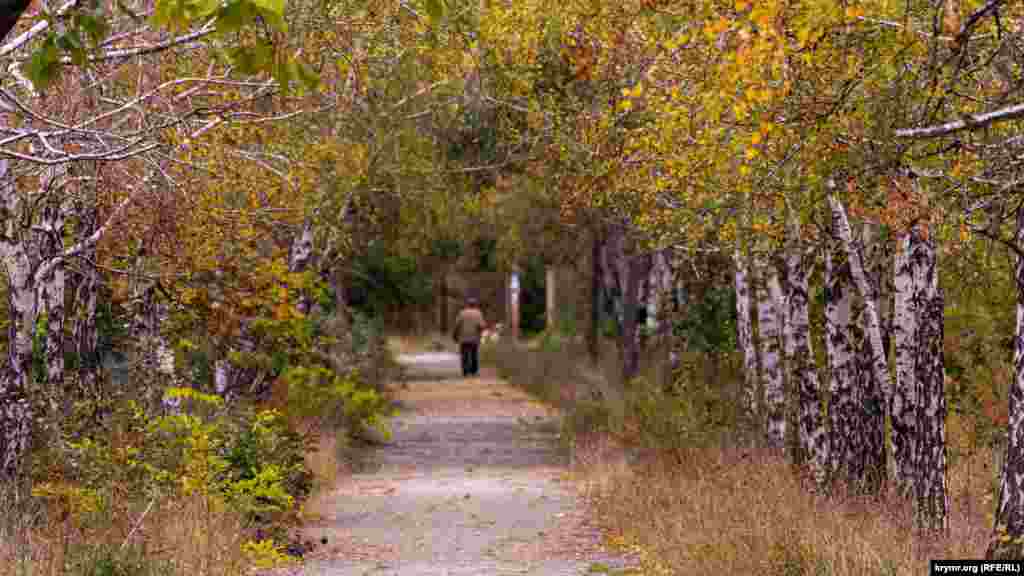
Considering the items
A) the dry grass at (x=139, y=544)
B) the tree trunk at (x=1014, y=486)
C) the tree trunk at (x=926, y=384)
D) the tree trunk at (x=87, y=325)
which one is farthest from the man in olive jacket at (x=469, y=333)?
the tree trunk at (x=1014, y=486)

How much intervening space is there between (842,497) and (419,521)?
4909 mm

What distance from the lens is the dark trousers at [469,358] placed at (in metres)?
54.1

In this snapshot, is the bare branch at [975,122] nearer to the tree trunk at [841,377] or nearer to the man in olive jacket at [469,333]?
the tree trunk at [841,377]

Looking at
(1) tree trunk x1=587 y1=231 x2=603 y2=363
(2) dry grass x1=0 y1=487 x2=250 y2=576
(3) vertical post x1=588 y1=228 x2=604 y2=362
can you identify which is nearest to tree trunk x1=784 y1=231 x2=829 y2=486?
(2) dry grass x1=0 y1=487 x2=250 y2=576

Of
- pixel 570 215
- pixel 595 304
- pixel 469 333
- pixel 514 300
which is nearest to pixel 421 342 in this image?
pixel 514 300

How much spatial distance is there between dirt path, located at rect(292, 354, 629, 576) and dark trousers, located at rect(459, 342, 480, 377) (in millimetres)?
18581

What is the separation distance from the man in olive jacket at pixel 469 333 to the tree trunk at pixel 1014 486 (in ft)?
138

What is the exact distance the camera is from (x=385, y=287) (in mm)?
50156

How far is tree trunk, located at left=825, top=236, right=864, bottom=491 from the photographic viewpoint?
53.0ft

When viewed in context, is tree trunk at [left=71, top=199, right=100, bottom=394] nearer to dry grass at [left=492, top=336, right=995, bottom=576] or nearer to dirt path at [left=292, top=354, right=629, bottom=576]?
dirt path at [left=292, top=354, right=629, bottom=576]

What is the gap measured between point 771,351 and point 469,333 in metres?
33.5

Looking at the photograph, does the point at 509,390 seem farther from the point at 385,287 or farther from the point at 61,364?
the point at 61,364

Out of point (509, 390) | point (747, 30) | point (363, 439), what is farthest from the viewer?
point (509, 390)

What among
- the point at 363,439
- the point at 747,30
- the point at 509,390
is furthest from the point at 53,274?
the point at 509,390
